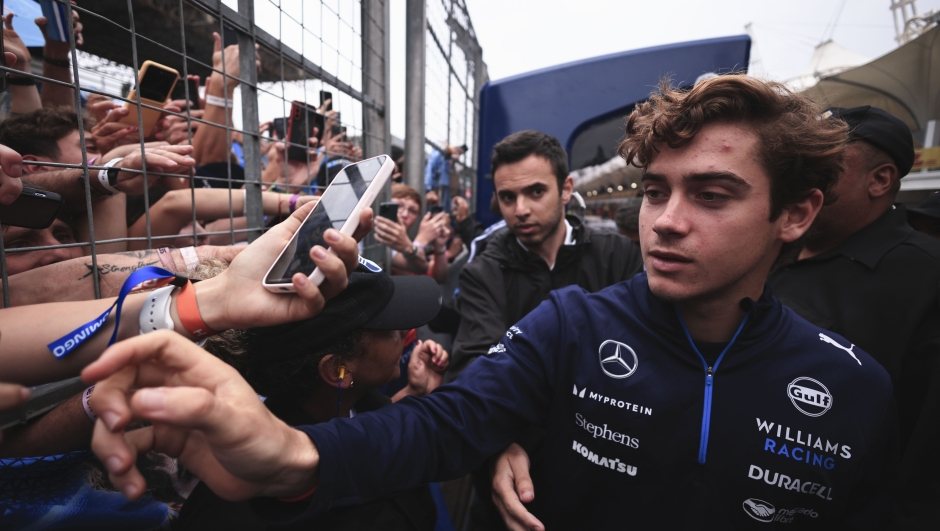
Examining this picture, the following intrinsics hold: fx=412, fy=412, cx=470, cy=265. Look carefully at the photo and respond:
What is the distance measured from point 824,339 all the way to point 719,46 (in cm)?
307

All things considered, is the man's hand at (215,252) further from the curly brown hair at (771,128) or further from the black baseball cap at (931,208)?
the black baseball cap at (931,208)

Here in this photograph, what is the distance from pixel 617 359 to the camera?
131cm

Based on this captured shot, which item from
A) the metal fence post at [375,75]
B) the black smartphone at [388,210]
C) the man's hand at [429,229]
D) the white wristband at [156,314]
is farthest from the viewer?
the man's hand at [429,229]

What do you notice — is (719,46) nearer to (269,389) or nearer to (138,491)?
(269,389)

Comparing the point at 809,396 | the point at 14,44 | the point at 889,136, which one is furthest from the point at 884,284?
the point at 14,44

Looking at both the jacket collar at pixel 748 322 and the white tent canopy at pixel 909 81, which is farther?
the white tent canopy at pixel 909 81

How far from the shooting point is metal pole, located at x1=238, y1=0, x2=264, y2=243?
166 cm

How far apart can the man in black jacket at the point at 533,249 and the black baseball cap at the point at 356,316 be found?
2.57ft

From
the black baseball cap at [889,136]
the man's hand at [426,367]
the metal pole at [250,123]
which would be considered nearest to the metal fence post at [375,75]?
the metal pole at [250,123]

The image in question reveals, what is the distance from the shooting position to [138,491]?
0.63 metres

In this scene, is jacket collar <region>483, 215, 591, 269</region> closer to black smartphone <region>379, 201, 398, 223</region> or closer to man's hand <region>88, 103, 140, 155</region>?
black smartphone <region>379, 201, 398, 223</region>

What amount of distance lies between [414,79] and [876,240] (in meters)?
2.91

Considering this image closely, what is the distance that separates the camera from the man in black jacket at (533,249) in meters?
2.39

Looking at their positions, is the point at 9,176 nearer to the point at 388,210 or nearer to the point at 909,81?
the point at 388,210
